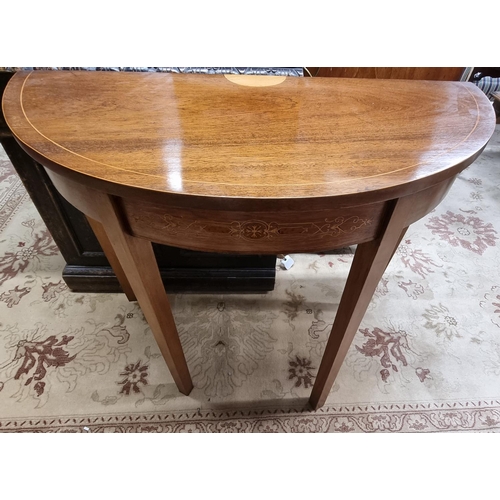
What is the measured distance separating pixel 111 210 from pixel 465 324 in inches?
45.4

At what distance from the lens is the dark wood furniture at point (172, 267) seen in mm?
1008

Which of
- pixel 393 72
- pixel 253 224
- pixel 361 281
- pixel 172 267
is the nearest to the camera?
pixel 253 224

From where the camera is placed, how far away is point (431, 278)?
1.22m

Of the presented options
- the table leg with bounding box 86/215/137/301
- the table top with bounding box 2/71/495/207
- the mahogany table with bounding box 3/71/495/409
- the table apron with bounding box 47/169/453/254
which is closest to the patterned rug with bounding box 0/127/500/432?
the table leg with bounding box 86/215/137/301

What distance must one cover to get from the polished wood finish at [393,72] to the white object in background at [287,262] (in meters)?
0.64

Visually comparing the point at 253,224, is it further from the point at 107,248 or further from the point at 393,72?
the point at 393,72

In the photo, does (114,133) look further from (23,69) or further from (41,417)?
(41,417)

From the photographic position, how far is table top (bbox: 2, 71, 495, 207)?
393 mm

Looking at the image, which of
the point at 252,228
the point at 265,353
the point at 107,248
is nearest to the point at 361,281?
the point at 252,228

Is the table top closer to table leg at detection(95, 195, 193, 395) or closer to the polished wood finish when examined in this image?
table leg at detection(95, 195, 193, 395)

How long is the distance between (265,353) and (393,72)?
34.1 inches

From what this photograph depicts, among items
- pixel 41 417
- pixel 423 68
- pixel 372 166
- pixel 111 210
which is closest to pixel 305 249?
pixel 372 166

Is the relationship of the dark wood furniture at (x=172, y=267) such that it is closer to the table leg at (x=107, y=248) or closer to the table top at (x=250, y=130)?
A: the table leg at (x=107, y=248)

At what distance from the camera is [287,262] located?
125 centimetres
